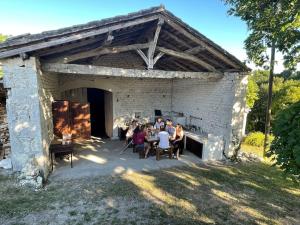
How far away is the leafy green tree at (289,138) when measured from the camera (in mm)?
2555

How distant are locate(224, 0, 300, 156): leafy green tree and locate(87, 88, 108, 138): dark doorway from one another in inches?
284

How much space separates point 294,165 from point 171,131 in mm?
4696

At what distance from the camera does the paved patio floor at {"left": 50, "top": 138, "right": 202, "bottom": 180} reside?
566cm

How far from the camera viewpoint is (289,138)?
262cm

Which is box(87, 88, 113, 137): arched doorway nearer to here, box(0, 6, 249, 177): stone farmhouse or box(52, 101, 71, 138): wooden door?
box(0, 6, 249, 177): stone farmhouse

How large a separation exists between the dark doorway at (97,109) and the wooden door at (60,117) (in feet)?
10.7

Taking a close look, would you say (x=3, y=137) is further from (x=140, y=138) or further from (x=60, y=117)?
(x=140, y=138)

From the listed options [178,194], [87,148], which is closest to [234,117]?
[178,194]

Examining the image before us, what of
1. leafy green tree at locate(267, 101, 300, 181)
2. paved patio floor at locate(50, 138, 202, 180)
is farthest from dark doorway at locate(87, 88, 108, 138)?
leafy green tree at locate(267, 101, 300, 181)

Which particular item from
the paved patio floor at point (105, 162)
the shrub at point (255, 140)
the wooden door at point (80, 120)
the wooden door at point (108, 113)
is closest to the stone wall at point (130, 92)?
the wooden door at point (108, 113)

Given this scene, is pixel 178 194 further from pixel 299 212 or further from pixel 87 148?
pixel 87 148

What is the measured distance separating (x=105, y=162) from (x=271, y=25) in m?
6.10

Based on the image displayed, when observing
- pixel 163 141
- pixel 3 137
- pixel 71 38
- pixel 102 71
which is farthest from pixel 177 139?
pixel 3 137

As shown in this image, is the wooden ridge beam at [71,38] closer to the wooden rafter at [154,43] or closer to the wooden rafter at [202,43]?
the wooden rafter at [154,43]
